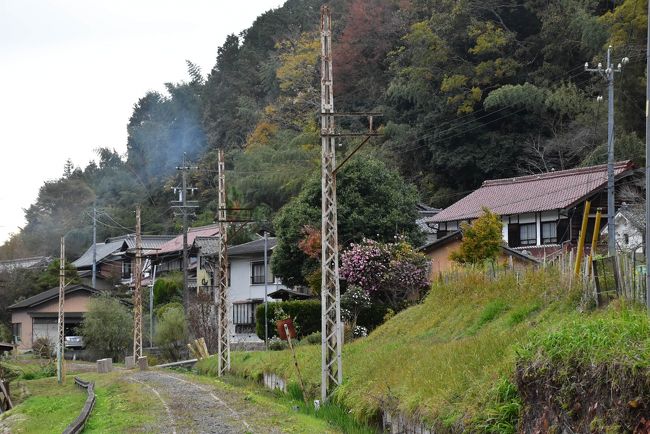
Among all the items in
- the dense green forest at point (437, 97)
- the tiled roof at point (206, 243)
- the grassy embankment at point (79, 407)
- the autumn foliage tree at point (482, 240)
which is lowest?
the grassy embankment at point (79, 407)

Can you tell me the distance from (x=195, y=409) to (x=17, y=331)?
1970 inches

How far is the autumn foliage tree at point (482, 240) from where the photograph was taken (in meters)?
34.8

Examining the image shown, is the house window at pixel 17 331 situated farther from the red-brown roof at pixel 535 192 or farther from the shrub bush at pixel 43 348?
the red-brown roof at pixel 535 192

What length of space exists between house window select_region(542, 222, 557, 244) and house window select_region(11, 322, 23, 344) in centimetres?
4057

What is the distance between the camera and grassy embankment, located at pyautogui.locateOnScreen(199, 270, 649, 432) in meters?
11.2

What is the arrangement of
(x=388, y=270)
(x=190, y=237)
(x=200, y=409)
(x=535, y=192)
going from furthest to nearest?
1. (x=190, y=237)
2. (x=535, y=192)
3. (x=388, y=270)
4. (x=200, y=409)

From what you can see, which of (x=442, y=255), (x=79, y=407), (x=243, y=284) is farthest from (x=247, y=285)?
(x=79, y=407)

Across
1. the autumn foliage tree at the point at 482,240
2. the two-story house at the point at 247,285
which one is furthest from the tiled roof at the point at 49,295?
the autumn foliage tree at the point at 482,240

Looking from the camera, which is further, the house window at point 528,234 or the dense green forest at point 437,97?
the dense green forest at point 437,97

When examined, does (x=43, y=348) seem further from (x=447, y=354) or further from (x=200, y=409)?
(x=447, y=354)

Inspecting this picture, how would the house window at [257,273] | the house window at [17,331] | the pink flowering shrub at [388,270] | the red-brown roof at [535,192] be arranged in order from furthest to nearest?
the house window at [17,331], the house window at [257,273], the red-brown roof at [535,192], the pink flowering shrub at [388,270]

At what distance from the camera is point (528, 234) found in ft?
144

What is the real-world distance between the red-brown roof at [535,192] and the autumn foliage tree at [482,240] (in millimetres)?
7123

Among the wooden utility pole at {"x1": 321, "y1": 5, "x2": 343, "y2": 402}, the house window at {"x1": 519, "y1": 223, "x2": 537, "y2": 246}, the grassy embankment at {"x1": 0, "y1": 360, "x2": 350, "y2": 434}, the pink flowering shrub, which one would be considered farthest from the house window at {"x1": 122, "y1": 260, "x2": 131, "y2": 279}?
the wooden utility pole at {"x1": 321, "y1": 5, "x2": 343, "y2": 402}
